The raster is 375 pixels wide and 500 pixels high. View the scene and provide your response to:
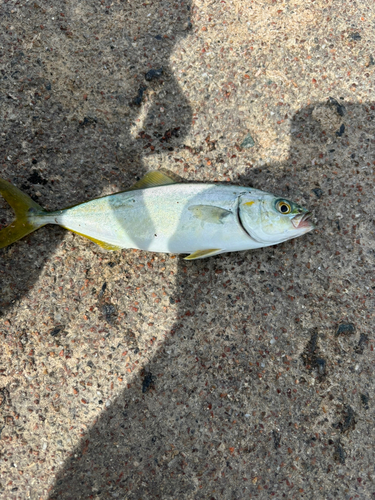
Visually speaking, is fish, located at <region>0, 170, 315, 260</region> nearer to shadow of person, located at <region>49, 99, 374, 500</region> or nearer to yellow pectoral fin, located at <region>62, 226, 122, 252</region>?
yellow pectoral fin, located at <region>62, 226, 122, 252</region>

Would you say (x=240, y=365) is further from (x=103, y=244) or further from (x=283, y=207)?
(x=103, y=244)

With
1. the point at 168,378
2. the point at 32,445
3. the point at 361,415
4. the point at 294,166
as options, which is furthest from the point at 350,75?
the point at 32,445

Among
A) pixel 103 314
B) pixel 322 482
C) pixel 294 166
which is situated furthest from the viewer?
pixel 294 166

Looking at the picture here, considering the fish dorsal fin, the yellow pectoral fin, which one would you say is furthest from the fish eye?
the yellow pectoral fin

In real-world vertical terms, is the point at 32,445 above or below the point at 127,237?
below

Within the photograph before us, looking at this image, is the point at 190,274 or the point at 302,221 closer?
the point at 302,221

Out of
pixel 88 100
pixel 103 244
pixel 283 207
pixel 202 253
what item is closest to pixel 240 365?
pixel 202 253

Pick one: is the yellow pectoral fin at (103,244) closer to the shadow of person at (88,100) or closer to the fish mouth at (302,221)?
the shadow of person at (88,100)

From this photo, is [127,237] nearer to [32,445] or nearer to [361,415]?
[32,445]
